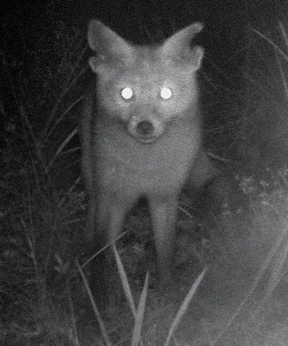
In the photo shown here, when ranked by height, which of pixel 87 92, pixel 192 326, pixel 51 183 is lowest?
pixel 192 326

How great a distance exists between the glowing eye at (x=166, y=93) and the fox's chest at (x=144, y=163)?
0.13 m

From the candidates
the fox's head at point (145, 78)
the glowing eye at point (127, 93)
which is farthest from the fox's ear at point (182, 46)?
the glowing eye at point (127, 93)

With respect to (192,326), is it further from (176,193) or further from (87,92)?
(87,92)

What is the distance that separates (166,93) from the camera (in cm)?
179

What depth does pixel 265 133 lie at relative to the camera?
1919mm

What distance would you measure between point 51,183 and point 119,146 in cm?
20

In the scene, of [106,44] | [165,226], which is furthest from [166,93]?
[165,226]

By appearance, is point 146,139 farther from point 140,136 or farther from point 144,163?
point 144,163

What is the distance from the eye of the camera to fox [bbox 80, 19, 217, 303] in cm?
179

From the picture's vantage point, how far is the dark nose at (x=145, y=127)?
175 cm

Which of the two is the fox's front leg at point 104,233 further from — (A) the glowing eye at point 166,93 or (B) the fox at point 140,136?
(A) the glowing eye at point 166,93

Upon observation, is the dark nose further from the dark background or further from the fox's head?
the dark background

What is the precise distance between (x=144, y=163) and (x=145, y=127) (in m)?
0.19

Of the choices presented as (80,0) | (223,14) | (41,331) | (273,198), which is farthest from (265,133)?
(41,331)
